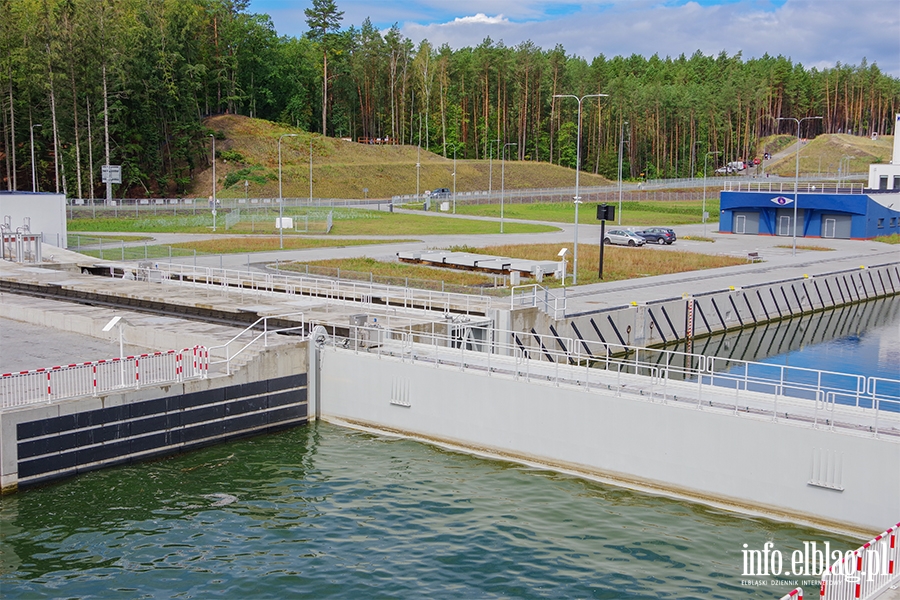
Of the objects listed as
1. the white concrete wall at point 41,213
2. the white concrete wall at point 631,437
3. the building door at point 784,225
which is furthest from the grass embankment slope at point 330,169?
the white concrete wall at point 631,437

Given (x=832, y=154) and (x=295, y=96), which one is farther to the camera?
(x=832, y=154)

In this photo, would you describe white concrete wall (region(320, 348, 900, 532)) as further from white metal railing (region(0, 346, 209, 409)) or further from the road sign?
the road sign

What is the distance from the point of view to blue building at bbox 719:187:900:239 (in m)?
80.3

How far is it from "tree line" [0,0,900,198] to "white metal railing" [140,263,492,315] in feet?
170

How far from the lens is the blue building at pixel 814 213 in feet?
263

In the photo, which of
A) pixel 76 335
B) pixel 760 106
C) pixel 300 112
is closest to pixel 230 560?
pixel 76 335

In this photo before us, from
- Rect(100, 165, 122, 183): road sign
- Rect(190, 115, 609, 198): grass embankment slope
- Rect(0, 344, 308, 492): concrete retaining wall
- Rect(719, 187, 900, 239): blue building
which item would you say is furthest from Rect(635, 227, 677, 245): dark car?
Rect(190, 115, 609, 198): grass embankment slope

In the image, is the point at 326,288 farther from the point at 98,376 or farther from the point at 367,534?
the point at 367,534

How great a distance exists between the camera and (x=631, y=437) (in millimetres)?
23031

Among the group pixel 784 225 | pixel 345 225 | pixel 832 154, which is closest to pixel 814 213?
pixel 784 225

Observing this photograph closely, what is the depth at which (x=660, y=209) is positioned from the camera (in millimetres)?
108938

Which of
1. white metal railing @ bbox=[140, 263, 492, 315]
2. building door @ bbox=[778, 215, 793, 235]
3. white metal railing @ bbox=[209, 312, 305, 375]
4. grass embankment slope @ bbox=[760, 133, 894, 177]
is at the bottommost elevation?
white metal railing @ bbox=[209, 312, 305, 375]

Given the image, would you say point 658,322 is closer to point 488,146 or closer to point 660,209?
point 660,209

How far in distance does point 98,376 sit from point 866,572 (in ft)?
60.3
